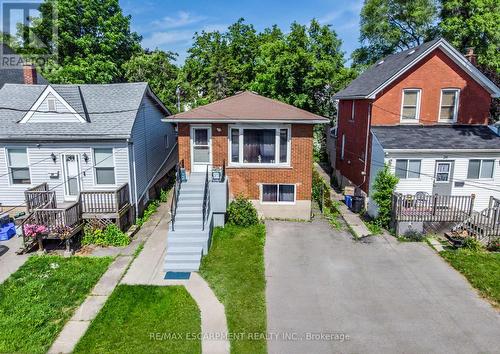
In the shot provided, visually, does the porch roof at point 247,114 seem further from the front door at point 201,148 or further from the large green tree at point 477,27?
the large green tree at point 477,27

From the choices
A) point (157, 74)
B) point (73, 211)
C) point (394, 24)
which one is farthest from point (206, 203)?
point (394, 24)

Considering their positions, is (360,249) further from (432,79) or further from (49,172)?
(49,172)

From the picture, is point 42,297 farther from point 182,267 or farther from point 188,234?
point 188,234

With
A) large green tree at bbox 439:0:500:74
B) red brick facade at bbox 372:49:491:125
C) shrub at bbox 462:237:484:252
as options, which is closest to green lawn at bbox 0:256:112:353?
shrub at bbox 462:237:484:252

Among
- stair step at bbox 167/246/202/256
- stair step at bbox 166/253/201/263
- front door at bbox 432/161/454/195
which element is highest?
front door at bbox 432/161/454/195

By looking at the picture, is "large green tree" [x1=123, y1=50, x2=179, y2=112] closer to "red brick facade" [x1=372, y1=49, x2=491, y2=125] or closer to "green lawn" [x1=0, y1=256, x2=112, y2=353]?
"red brick facade" [x1=372, y1=49, x2=491, y2=125]

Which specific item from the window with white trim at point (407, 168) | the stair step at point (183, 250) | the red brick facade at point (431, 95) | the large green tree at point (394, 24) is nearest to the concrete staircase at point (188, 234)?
the stair step at point (183, 250)
